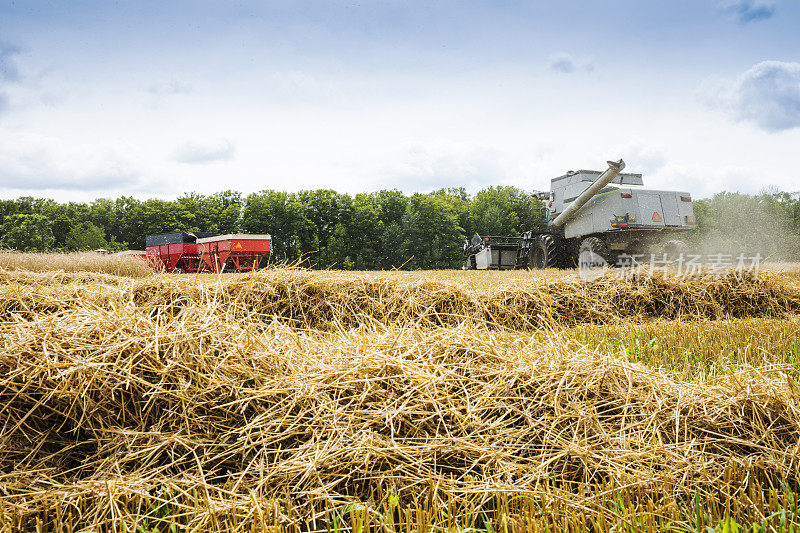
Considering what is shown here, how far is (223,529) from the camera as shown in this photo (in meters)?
1.57

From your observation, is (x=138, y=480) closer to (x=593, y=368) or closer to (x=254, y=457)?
(x=254, y=457)

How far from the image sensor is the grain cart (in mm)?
13125

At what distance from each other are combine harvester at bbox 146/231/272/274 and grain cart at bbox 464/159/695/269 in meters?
8.85

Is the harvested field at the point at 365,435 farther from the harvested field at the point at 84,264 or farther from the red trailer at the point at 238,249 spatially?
the red trailer at the point at 238,249

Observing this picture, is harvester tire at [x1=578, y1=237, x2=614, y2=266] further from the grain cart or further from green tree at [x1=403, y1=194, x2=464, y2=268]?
green tree at [x1=403, y1=194, x2=464, y2=268]

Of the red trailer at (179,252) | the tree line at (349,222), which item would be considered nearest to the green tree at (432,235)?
the tree line at (349,222)

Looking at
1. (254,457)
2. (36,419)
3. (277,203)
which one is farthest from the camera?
(277,203)

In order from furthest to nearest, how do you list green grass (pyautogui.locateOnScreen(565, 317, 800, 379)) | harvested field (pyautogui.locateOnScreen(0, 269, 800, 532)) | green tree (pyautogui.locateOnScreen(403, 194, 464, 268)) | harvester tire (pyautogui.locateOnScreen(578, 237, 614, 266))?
green tree (pyautogui.locateOnScreen(403, 194, 464, 268)) < harvester tire (pyautogui.locateOnScreen(578, 237, 614, 266)) < green grass (pyautogui.locateOnScreen(565, 317, 800, 379)) < harvested field (pyautogui.locateOnScreen(0, 269, 800, 532))

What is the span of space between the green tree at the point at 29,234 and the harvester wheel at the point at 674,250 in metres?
44.7

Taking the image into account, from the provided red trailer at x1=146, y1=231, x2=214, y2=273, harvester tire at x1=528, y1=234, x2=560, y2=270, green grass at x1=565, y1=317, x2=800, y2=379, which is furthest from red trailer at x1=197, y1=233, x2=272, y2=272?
green grass at x1=565, y1=317, x2=800, y2=379

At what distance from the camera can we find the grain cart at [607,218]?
13125 mm

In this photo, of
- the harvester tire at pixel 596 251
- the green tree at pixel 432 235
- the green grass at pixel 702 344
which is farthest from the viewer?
the green tree at pixel 432 235

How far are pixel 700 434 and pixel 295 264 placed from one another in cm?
400

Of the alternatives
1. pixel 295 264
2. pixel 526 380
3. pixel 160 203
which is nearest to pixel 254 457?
pixel 526 380
